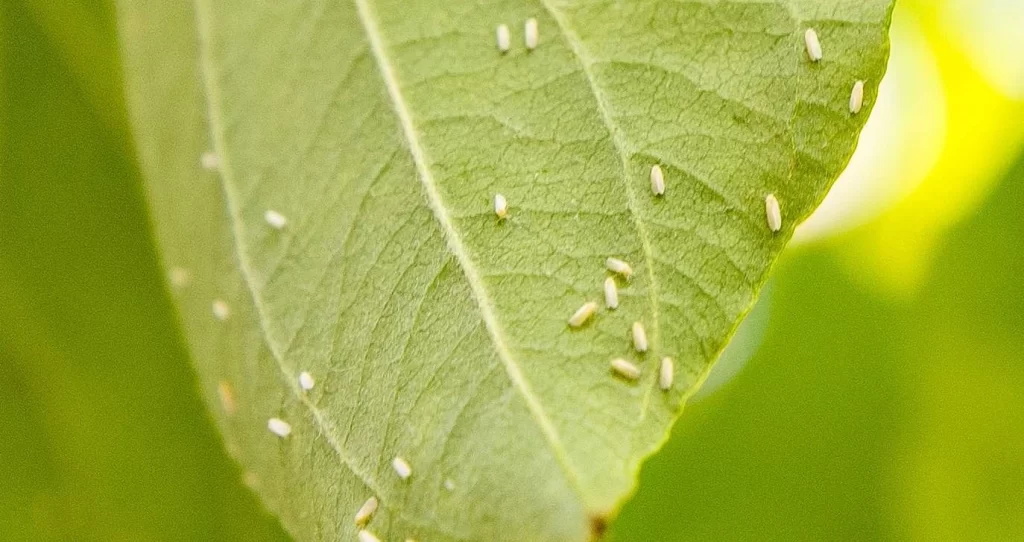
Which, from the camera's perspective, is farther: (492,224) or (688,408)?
(688,408)

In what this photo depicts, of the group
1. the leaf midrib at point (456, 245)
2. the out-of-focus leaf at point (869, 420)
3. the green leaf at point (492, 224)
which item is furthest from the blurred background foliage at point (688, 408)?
the leaf midrib at point (456, 245)

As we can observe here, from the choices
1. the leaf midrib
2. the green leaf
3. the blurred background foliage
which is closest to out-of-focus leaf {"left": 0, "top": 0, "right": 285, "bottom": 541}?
the blurred background foliage

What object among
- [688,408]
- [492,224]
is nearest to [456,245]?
[492,224]

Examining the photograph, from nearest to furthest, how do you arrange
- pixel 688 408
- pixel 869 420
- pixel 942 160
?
pixel 869 420 → pixel 688 408 → pixel 942 160

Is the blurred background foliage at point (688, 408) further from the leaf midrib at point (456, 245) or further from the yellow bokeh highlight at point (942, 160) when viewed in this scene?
the leaf midrib at point (456, 245)

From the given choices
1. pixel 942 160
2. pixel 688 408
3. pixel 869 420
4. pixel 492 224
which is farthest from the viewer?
pixel 942 160

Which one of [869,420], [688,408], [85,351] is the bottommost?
[869,420]

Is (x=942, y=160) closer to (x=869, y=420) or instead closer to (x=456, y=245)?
(x=869, y=420)

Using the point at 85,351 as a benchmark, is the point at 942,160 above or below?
below
